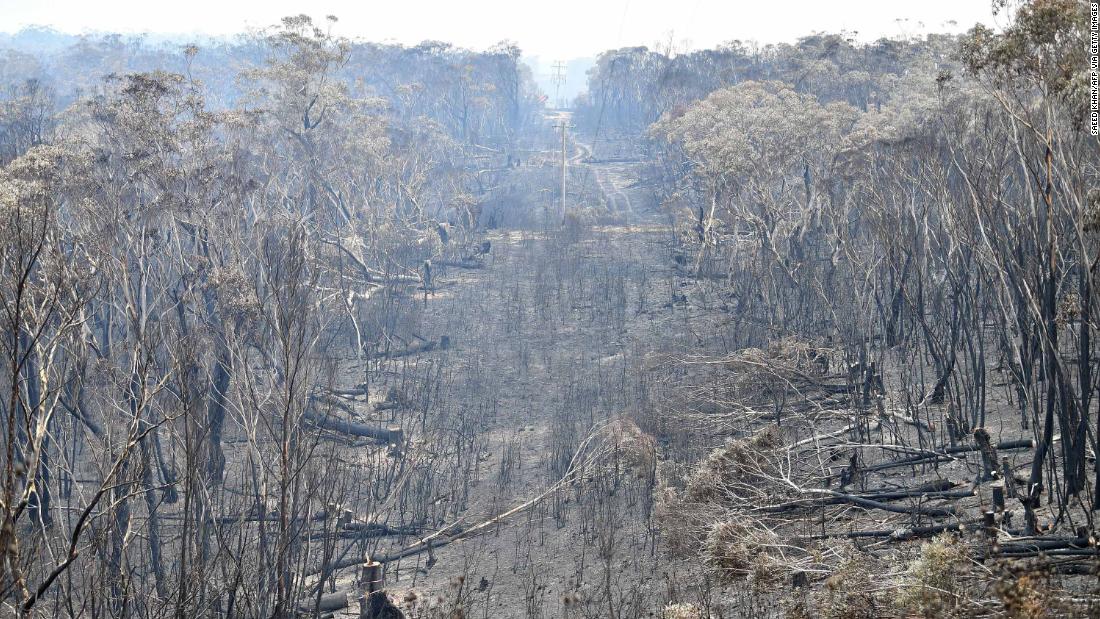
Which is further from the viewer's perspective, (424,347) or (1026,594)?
(424,347)

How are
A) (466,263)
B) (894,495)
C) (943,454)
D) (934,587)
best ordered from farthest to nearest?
1. (466,263)
2. (943,454)
3. (894,495)
4. (934,587)

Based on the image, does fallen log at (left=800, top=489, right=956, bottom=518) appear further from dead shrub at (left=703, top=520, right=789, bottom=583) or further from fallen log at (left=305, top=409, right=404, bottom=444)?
fallen log at (left=305, top=409, right=404, bottom=444)

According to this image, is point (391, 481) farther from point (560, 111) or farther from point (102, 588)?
point (560, 111)

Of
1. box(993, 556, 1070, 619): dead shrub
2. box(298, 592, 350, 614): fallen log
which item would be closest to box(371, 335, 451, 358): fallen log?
box(298, 592, 350, 614): fallen log

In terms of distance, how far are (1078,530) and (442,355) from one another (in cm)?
2084

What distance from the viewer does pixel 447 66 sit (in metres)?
70.2

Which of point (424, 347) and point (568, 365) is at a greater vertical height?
point (568, 365)

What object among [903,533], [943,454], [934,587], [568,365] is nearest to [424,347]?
[568,365]

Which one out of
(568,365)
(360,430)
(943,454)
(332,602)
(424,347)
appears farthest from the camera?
(424,347)

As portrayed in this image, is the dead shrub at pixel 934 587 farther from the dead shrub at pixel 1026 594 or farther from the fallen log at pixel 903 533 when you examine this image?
the fallen log at pixel 903 533

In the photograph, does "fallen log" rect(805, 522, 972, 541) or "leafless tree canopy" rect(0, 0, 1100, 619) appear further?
"fallen log" rect(805, 522, 972, 541)

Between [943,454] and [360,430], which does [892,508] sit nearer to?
[943,454]

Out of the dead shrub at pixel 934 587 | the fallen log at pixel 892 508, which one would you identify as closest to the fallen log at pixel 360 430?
the fallen log at pixel 892 508

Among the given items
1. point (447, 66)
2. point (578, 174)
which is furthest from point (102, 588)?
point (447, 66)
